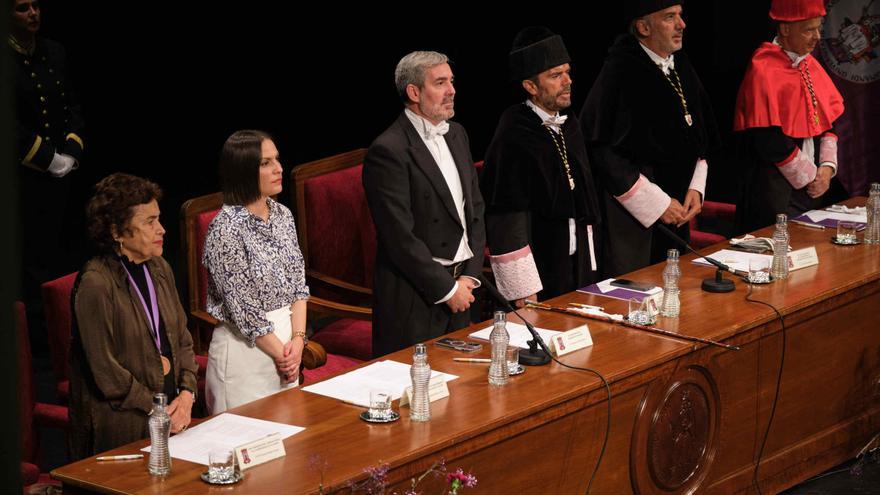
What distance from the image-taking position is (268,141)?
3.53 metres

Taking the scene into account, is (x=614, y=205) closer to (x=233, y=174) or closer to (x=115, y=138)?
(x=233, y=174)

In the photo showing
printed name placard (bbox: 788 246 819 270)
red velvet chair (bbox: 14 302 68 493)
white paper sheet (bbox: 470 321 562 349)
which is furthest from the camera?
printed name placard (bbox: 788 246 819 270)

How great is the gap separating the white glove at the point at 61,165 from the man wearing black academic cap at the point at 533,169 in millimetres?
1900

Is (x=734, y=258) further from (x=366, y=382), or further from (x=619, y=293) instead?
(x=366, y=382)

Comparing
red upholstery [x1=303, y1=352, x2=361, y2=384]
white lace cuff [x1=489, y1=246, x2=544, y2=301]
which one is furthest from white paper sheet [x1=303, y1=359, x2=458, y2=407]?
white lace cuff [x1=489, y1=246, x2=544, y2=301]

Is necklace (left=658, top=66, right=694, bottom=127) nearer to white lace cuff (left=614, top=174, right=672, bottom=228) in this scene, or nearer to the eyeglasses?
white lace cuff (left=614, top=174, right=672, bottom=228)

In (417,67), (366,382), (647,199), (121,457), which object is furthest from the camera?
(647,199)

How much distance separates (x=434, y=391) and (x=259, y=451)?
0.61 metres

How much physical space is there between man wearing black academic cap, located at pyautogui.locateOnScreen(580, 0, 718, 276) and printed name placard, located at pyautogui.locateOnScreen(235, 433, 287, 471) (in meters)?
2.58

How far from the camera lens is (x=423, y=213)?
405 cm

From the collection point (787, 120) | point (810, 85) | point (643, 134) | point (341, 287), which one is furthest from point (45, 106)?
point (810, 85)

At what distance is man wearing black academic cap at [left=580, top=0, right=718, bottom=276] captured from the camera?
4.89m

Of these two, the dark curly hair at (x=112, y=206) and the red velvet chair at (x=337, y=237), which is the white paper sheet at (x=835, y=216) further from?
the dark curly hair at (x=112, y=206)

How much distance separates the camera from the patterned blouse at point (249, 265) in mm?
3506
